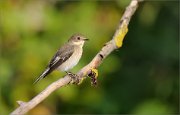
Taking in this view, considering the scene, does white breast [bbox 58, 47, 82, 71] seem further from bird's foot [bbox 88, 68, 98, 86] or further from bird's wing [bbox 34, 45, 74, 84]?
bird's foot [bbox 88, 68, 98, 86]

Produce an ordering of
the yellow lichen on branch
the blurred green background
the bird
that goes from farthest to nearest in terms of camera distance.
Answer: the blurred green background
the bird
the yellow lichen on branch

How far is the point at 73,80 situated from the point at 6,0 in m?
3.37

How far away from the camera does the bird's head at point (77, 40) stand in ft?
28.9

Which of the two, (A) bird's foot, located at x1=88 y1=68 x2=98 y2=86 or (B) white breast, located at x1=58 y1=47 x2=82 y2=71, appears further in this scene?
(B) white breast, located at x1=58 y1=47 x2=82 y2=71

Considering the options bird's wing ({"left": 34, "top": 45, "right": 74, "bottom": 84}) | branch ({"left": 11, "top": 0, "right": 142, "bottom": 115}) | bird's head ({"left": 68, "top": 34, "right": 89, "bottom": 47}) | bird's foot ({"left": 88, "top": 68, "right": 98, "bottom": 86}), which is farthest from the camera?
bird's head ({"left": 68, "top": 34, "right": 89, "bottom": 47})

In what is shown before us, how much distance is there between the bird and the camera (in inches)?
332

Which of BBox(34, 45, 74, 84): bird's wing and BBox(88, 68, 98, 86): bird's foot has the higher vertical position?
BBox(34, 45, 74, 84): bird's wing

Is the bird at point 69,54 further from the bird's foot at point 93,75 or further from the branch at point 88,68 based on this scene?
the bird's foot at point 93,75

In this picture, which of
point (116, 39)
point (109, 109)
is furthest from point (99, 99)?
Answer: point (116, 39)

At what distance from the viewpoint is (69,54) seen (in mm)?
8766

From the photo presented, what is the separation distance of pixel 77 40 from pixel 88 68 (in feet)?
9.48

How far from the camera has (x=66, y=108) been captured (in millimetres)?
9914

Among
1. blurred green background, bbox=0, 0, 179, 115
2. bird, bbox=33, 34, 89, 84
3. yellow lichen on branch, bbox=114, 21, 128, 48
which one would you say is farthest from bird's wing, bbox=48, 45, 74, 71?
yellow lichen on branch, bbox=114, 21, 128, 48

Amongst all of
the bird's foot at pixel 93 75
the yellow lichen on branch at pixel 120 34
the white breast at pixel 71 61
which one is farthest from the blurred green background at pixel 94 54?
the bird's foot at pixel 93 75
